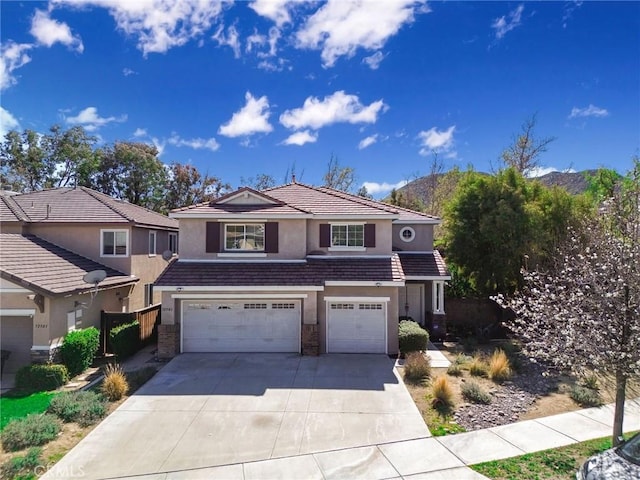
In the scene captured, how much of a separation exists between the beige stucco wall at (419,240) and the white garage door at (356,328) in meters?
5.69

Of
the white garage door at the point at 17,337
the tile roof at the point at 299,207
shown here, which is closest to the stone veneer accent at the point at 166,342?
the white garage door at the point at 17,337

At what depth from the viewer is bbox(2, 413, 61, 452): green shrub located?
8.30m

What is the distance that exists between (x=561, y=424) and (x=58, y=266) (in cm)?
1760

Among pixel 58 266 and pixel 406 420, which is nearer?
pixel 406 420

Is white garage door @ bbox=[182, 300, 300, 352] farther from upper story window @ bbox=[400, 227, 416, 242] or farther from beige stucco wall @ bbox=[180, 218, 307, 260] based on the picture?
upper story window @ bbox=[400, 227, 416, 242]

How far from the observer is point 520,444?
838 cm

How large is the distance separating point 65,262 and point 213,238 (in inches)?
249

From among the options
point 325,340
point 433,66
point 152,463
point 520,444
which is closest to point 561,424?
point 520,444

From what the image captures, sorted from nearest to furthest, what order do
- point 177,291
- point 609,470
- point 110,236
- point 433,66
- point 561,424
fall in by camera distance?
point 609,470, point 561,424, point 177,291, point 433,66, point 110,236

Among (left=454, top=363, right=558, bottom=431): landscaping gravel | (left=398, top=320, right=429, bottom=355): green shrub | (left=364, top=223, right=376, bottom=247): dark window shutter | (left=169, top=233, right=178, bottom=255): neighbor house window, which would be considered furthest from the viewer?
(left=169, top=233, right=178, bottom=255): neighbor house window

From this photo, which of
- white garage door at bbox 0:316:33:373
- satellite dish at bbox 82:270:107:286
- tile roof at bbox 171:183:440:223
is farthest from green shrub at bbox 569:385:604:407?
white garage door at bbox 0:316:33:373

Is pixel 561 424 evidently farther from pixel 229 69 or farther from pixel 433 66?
pixel 229 69

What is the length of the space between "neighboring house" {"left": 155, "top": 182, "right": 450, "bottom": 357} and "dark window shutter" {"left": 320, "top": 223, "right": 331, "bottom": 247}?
0.04 meters

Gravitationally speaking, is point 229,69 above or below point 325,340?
above
